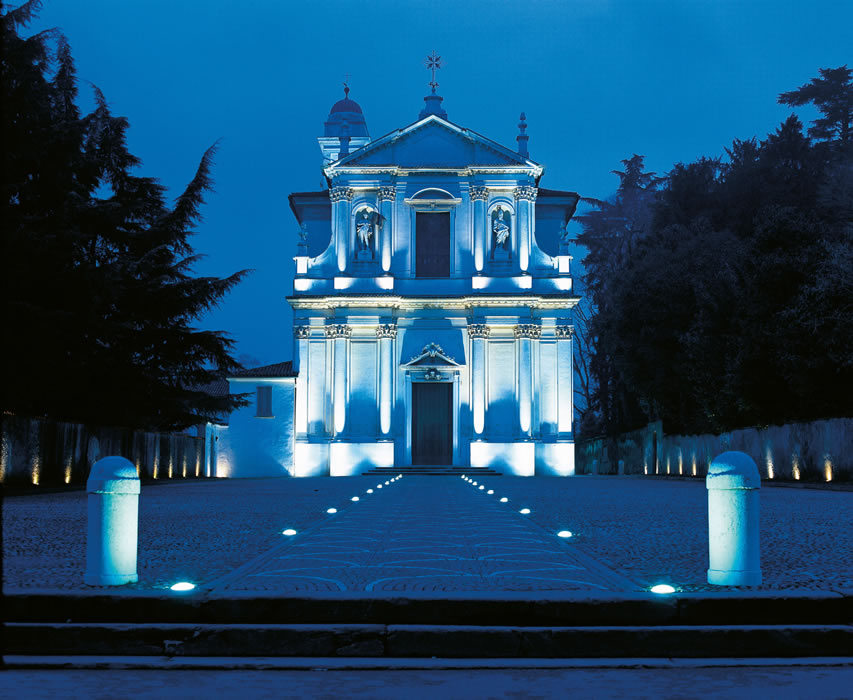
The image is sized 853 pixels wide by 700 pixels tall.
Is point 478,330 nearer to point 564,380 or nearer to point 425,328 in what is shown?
point 425,328

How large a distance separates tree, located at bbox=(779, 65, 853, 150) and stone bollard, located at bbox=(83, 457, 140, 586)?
170 feet

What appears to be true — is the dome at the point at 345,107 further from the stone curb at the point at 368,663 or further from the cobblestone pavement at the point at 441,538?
the stone curb at the point at 368,663

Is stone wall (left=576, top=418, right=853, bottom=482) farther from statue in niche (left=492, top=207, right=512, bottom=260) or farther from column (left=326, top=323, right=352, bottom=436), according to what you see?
column (left=326, top=323, right=352, bottom=436)

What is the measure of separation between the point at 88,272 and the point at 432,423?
19.4m

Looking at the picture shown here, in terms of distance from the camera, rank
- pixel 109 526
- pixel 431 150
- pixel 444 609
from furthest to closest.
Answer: pixel 431 150
pixel 109 526
pixel 444 609

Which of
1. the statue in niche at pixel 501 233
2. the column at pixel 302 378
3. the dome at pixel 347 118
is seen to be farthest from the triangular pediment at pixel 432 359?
the dome at pixel 347 118

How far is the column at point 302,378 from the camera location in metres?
38.9

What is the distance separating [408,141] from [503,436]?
40.3 feet

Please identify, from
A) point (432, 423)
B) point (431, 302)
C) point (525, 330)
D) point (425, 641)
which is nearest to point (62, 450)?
point (425, 641)

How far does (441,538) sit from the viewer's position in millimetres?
10039

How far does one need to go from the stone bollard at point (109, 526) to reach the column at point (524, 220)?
33.5m

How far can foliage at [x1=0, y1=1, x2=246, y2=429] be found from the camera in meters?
19.8

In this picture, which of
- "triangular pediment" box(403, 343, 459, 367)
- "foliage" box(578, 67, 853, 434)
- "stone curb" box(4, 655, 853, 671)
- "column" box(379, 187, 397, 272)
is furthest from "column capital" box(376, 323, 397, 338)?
"stone curb" box(4, 655, 853, 671)

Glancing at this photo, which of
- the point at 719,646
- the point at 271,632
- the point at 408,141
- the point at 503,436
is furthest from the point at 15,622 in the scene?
the point at 408,141
